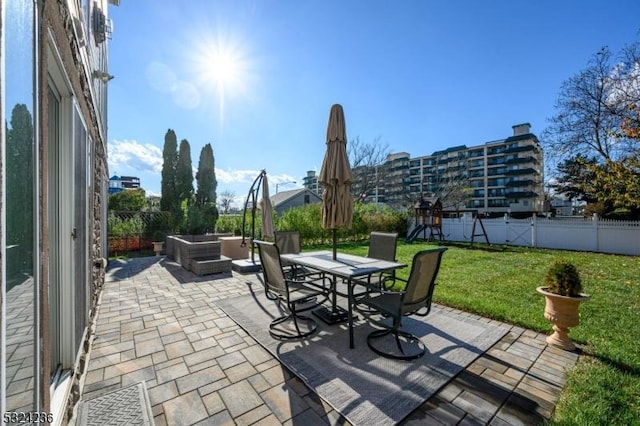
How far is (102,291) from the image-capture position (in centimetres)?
498

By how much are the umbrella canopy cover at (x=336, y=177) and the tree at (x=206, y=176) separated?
694 inches

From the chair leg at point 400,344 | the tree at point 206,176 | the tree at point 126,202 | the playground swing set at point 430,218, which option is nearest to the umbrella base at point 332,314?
the chair leg at point 400,344

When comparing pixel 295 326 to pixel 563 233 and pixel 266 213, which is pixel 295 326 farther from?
pixel 563 233

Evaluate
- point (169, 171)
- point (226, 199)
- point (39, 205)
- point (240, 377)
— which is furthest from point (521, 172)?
point (39, 205)

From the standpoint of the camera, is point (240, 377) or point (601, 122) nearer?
point (240, 377)

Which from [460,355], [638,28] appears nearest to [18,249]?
[460,355]

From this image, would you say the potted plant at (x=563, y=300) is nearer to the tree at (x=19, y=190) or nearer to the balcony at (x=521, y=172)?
the tree at (x=19, y=190)

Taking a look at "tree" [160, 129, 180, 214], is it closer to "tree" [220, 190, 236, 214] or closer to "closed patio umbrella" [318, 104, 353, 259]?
"closed patio umbrella" [318, 104, 353, 259]

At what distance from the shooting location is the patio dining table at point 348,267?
3178 mm

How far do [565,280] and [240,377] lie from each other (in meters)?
3.54

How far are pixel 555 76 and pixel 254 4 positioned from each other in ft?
46.7

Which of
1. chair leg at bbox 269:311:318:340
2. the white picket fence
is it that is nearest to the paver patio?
chair leg at bbox 269:311:318:340

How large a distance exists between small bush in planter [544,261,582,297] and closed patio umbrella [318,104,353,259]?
251cm

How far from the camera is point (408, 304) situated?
282 cm
